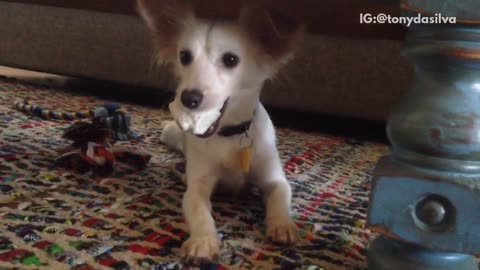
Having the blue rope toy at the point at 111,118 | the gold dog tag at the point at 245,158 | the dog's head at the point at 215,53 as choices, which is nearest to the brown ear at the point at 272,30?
the dog's head at the point at 215,53

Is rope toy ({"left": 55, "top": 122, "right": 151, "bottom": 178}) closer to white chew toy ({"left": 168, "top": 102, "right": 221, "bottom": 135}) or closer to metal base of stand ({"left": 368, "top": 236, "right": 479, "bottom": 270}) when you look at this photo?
white chew toy ({"left": 168, "top": 102, "right": 221, "bottom": 135})

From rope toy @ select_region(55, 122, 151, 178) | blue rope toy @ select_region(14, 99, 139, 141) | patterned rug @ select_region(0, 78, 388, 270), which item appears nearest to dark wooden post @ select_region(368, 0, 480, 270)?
patterned rug @ select_region(0, 78, 388, 270)

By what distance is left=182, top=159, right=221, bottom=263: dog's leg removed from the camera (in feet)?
2.95

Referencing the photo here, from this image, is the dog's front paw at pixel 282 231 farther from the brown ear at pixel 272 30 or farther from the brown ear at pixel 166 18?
the brown ear at pixel 166 18

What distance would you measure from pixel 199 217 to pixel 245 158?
0.82 feet

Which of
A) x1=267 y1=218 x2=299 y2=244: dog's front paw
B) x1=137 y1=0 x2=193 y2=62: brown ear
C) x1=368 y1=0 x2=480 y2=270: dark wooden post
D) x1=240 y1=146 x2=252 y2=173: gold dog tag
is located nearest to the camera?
x1=368 y1=0 x2=480 y2=270: dark wooden post

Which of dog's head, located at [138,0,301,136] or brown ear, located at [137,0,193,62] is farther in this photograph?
brown ear, located at [137,0,193,62]

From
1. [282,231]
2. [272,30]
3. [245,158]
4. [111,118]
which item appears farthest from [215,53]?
[111,118]

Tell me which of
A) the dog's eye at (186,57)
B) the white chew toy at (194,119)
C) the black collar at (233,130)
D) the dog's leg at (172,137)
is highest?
the dog's eye at (186,57)

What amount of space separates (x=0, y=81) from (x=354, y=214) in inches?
88.8

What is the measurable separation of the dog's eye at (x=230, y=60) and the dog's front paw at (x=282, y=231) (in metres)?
0.40

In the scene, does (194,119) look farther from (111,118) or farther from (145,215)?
(111,118)

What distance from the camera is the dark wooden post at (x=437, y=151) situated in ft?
2.23

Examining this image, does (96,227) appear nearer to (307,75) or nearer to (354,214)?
(354,214)
